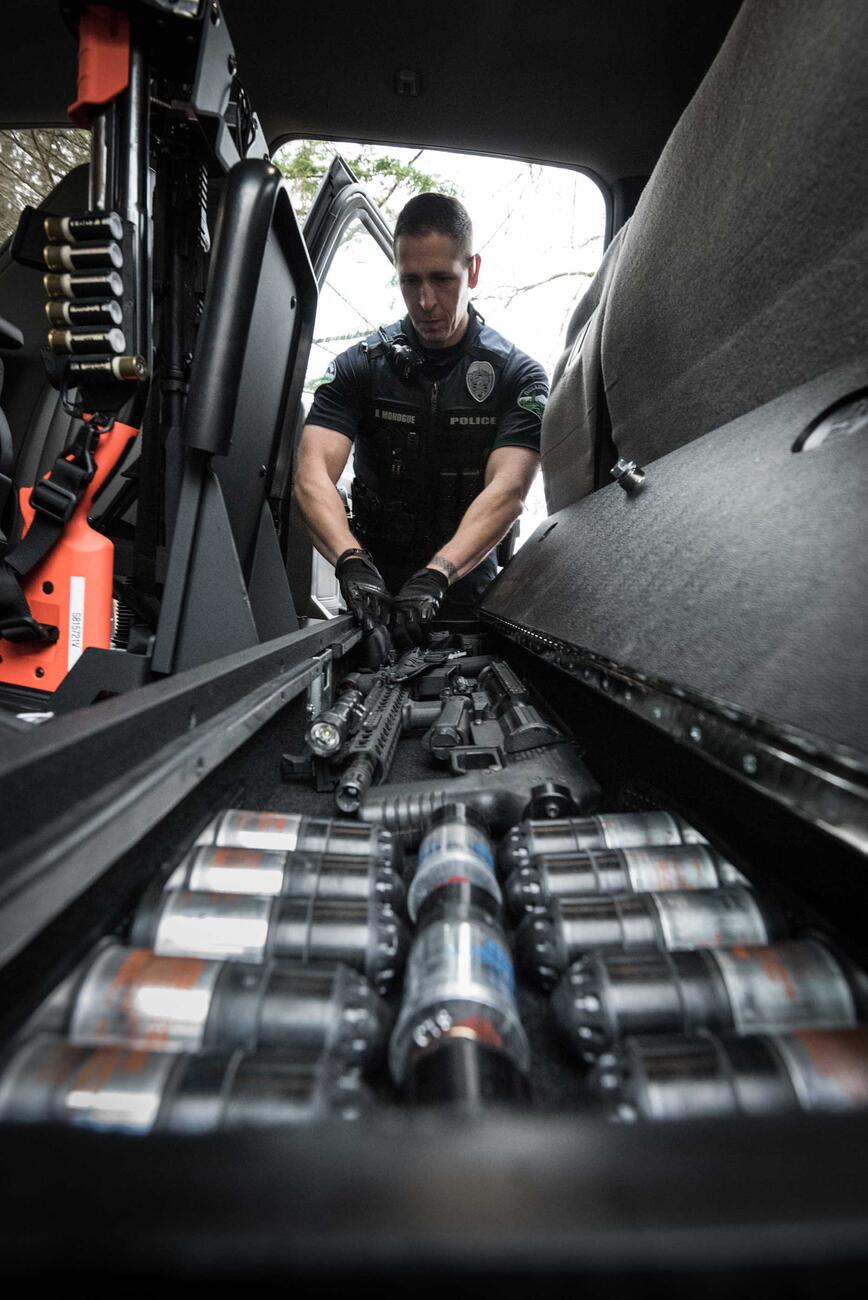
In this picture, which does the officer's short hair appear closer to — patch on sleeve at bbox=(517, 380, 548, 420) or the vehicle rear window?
patch on sleeve at bbox=(517, 380, 548, 420)

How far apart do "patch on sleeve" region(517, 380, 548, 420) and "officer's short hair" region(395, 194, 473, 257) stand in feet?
2.35

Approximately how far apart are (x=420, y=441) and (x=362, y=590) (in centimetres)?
123

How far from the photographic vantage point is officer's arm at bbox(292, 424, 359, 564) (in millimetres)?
3182

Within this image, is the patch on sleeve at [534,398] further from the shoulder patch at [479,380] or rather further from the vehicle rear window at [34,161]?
the vehicle rear window at [34,161]

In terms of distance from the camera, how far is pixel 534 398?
→ 338 cm

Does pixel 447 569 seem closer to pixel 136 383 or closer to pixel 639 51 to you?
pixel 136 383

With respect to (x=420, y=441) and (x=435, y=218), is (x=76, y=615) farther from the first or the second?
(x=435, y=218)

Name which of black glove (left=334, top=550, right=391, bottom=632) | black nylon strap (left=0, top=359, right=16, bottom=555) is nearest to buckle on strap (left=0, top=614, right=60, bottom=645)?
black nylon strap (left=0, top=359, right=16, bottom=555)

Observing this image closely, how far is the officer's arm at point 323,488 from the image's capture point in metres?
3.18

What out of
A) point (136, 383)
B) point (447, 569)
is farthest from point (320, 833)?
point (447, 569)

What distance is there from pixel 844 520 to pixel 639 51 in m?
2.74

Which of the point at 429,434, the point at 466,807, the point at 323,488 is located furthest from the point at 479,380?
the point at 466,807

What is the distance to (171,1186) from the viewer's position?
0.24 metres

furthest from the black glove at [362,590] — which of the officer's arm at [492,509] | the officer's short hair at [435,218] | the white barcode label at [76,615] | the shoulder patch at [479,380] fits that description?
the officer's short hair at [435,218]
